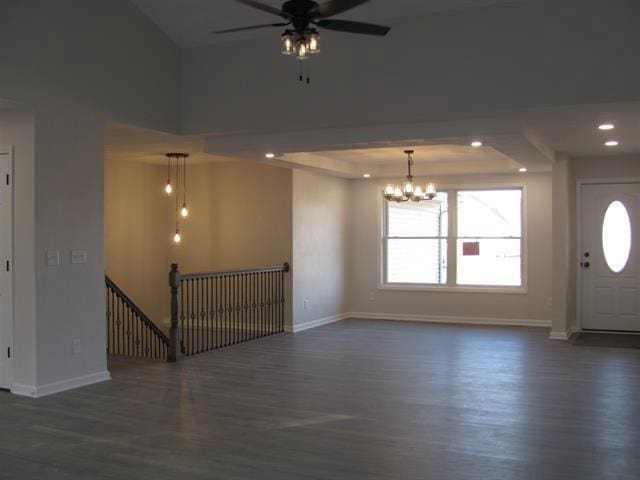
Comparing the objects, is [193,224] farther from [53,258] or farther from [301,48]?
[301,48]

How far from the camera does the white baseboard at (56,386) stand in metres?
5.85

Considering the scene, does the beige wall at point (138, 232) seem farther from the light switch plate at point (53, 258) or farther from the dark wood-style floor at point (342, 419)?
the light switch plate at point (53, 258)

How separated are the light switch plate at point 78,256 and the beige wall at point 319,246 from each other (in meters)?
4.11

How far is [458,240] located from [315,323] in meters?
2.80

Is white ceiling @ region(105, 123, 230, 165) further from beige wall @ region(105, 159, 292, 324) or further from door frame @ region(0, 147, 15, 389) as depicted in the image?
door frame @ region(0, 147, 15, 389)

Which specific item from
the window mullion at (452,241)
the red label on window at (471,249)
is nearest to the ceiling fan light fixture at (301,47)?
the window mullion at (452,241)

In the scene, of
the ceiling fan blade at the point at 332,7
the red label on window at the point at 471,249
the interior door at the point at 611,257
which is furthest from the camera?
the red label on window at the point at 471,249

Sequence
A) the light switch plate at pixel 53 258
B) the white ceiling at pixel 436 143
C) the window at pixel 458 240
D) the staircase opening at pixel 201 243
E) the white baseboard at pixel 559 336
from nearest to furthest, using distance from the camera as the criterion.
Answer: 1. the light switch plate at pixel 53 258
2. the white ceiling at pixel 436 143
3. the white baseboard at pixel 559 336
4. the staircase opening at pixel 201 243
5. the window at pixel 458 240

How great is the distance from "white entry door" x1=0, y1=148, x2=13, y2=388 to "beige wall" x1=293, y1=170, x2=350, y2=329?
4.64 m

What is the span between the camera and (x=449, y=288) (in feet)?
36.3

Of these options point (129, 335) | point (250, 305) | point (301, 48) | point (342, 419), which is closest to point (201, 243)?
point (250, 305)

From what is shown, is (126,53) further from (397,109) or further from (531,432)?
(531,432)

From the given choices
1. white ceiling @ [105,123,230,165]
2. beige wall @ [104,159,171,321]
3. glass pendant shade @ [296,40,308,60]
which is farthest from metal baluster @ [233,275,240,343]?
glass pendant shade @ [296,40,308,60]

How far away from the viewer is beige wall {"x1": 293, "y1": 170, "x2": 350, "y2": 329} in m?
10.1
